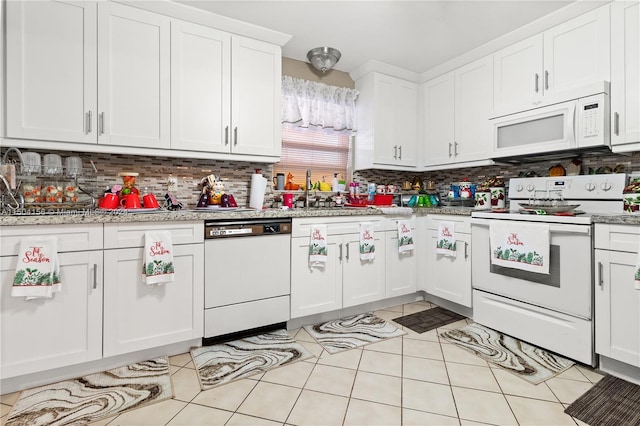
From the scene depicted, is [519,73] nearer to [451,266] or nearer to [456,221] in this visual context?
[456,221]

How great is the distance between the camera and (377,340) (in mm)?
2400

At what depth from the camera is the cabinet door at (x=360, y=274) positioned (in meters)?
2.76

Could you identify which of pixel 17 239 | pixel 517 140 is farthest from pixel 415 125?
pixel 17 239

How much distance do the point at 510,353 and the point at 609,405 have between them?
22.6 inches

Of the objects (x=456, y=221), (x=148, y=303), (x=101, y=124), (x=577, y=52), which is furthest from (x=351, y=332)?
(x=577, y=52)

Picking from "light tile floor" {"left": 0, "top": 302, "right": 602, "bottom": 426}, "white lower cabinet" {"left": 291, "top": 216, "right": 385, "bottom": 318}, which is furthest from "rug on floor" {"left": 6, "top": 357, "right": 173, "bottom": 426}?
"white lower cabinet" {"left": 291, "top": 216, "right": 385, "bottom": 318}

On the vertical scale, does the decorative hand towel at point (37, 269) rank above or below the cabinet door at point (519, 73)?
below

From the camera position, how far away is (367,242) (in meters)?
2.83

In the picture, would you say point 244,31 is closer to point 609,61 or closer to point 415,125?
point 415,125

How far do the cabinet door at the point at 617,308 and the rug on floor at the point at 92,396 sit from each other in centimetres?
253

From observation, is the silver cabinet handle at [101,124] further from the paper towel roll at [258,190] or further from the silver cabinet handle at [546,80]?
the silver cabinet handle at [546,80]

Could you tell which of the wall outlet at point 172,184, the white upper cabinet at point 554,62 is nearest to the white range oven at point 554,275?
the white upper cabinet at point 554,62

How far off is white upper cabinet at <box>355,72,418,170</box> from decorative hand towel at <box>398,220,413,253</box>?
717 millimetres

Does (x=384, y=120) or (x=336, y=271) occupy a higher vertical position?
(x=384, y=120)
